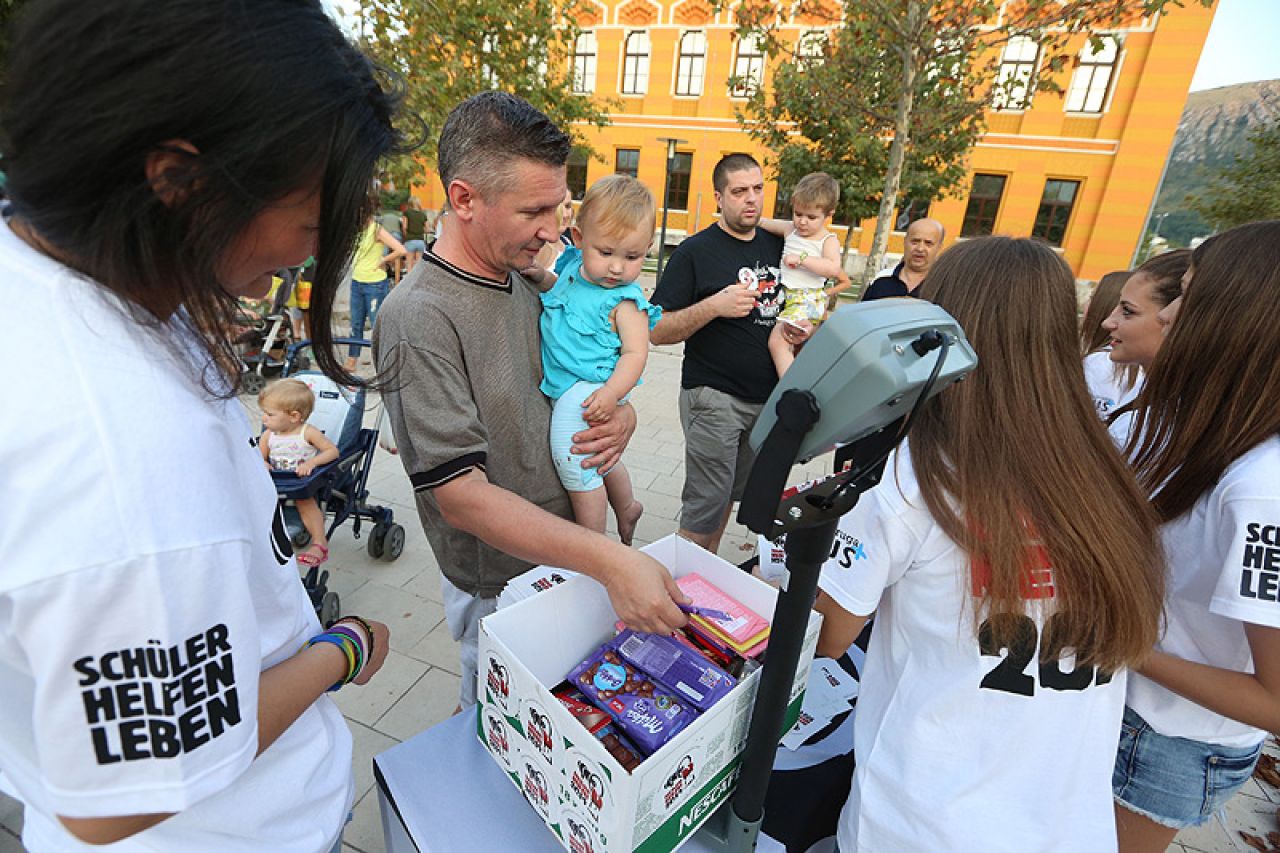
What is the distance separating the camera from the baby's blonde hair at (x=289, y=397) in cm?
310

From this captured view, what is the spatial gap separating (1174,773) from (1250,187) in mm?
11939

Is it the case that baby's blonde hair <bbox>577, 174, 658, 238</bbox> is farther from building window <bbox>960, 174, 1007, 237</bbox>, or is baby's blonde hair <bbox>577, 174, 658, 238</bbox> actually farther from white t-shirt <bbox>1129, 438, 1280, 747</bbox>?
building window <bbox>960, 174, 1007, 237</bbox>

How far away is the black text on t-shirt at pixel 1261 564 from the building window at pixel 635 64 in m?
25.0

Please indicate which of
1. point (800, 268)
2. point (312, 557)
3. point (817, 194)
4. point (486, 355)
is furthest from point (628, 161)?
point (486, 355)

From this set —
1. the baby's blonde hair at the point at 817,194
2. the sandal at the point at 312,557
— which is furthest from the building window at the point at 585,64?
the sandal at the point at 312,557

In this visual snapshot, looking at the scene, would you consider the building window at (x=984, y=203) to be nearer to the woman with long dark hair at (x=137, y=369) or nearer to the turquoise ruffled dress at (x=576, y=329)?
the turquoise ruffled dress at (x=576, y=329)

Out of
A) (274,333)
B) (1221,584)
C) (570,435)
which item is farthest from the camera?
(274,333)

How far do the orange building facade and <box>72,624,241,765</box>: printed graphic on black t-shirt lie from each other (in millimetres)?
15635

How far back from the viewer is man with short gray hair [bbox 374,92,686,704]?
126 centimetres

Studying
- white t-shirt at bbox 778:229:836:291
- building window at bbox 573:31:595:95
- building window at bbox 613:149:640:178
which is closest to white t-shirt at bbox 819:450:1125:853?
white t-shirt at bbox 778:229:836:291

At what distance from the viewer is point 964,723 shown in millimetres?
1183

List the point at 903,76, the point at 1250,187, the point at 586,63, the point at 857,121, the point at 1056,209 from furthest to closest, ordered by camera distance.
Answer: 1. the point at 586,63
2. the point at 1056,209
3. the point at 857,121
4. the point at 1250,187
5. the point at 903,76

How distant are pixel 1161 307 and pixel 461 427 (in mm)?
2876

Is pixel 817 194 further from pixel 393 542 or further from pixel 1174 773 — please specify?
pixel 393 542
